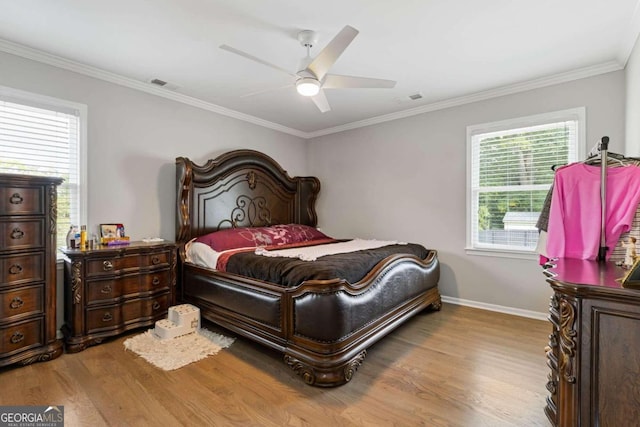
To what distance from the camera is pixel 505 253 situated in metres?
3.40

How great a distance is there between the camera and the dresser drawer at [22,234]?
2145 mm

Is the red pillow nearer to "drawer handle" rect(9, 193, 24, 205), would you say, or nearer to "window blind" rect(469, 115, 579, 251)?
"drawer handle" rect(9, 193, 24, 205)

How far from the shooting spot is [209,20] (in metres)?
2.20

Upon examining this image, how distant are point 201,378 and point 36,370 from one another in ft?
4.01

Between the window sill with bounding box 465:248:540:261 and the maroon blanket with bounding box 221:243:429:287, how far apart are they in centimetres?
130

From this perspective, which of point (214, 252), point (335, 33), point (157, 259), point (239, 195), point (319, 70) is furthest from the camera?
point (239, 195)

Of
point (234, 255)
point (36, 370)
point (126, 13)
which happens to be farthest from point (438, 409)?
point (126, 13)

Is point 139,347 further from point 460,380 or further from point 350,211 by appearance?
point 350,211

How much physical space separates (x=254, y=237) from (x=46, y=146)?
2100mm

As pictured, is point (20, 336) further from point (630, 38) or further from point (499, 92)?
point (630, 38)

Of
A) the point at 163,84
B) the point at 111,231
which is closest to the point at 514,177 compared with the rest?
the point at 163,84

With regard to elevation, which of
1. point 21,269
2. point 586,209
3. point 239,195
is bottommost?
point 21,269

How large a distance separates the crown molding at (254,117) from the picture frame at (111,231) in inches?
57.8

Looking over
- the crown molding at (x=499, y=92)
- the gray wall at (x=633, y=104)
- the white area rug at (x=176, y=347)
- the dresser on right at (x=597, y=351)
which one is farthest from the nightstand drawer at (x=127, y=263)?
the gray wall at (x=633, y=104)
